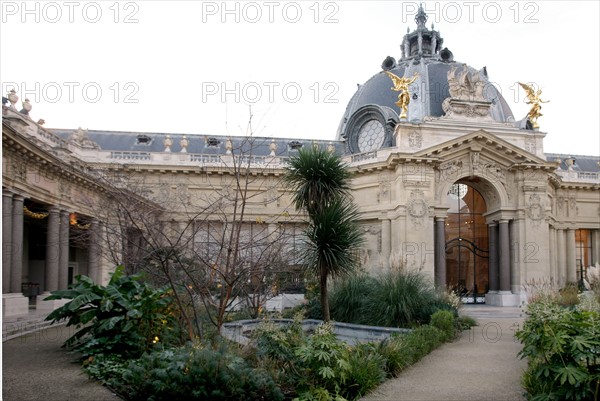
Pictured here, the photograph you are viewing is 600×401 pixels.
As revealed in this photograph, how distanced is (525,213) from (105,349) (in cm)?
2885

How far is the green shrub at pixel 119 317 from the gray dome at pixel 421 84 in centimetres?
2555

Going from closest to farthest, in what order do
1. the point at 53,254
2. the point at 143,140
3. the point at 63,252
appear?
the point at 53,254
the point at 63,252
the point at 143,140

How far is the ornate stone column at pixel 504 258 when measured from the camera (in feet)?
108

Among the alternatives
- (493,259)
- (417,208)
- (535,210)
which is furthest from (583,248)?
(417,208)

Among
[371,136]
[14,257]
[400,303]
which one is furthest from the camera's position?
[371,136]

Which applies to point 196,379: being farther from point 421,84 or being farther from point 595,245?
point 595,245

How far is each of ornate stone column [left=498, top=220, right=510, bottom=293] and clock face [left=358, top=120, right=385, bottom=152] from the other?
974cm

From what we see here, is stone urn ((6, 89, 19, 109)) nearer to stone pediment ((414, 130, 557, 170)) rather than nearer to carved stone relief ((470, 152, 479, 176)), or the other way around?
stone pediment ((414, 130, 557, 170))

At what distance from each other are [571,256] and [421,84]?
62.6ft

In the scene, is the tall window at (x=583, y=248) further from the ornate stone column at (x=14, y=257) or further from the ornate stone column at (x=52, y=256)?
the ornate stone column at (x=14, y=257)

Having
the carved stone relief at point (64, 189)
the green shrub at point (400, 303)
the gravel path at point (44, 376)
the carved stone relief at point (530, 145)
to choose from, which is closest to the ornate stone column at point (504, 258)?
the carved stone relief at point (530, 145)

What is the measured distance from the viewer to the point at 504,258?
110 feet

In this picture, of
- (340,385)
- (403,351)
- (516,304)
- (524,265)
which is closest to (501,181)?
(524,265)

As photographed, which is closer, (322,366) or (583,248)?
(322,366)
